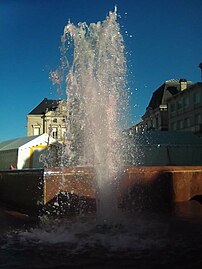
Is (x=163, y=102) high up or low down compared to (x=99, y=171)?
up

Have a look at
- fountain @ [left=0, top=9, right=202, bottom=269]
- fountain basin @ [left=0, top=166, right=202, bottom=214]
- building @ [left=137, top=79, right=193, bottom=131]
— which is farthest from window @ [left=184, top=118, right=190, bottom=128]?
fountain basin @ [left=0, top=166, right=202, bottom=214]

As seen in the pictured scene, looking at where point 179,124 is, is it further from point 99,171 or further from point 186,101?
point 99,171

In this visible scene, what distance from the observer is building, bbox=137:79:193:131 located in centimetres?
5354

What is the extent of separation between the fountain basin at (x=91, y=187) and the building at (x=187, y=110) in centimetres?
3358

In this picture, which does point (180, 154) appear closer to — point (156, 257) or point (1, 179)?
point (1, 179)

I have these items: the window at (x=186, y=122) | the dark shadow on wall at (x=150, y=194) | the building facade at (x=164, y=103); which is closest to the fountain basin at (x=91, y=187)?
the dark shadow on wall at (x=150, y=194)

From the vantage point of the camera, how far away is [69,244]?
14.3 ft

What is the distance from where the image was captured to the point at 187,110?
45.0 m

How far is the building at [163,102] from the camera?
5354cm

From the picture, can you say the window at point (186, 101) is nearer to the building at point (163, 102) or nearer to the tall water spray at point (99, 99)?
the building at point (163, 102)

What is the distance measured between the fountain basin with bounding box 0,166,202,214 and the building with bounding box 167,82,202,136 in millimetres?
33576

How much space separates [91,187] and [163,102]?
162ft

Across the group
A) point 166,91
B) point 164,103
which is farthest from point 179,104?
point 166,91

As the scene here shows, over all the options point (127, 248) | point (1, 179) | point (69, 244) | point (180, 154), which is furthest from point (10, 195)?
point (180, 154)
